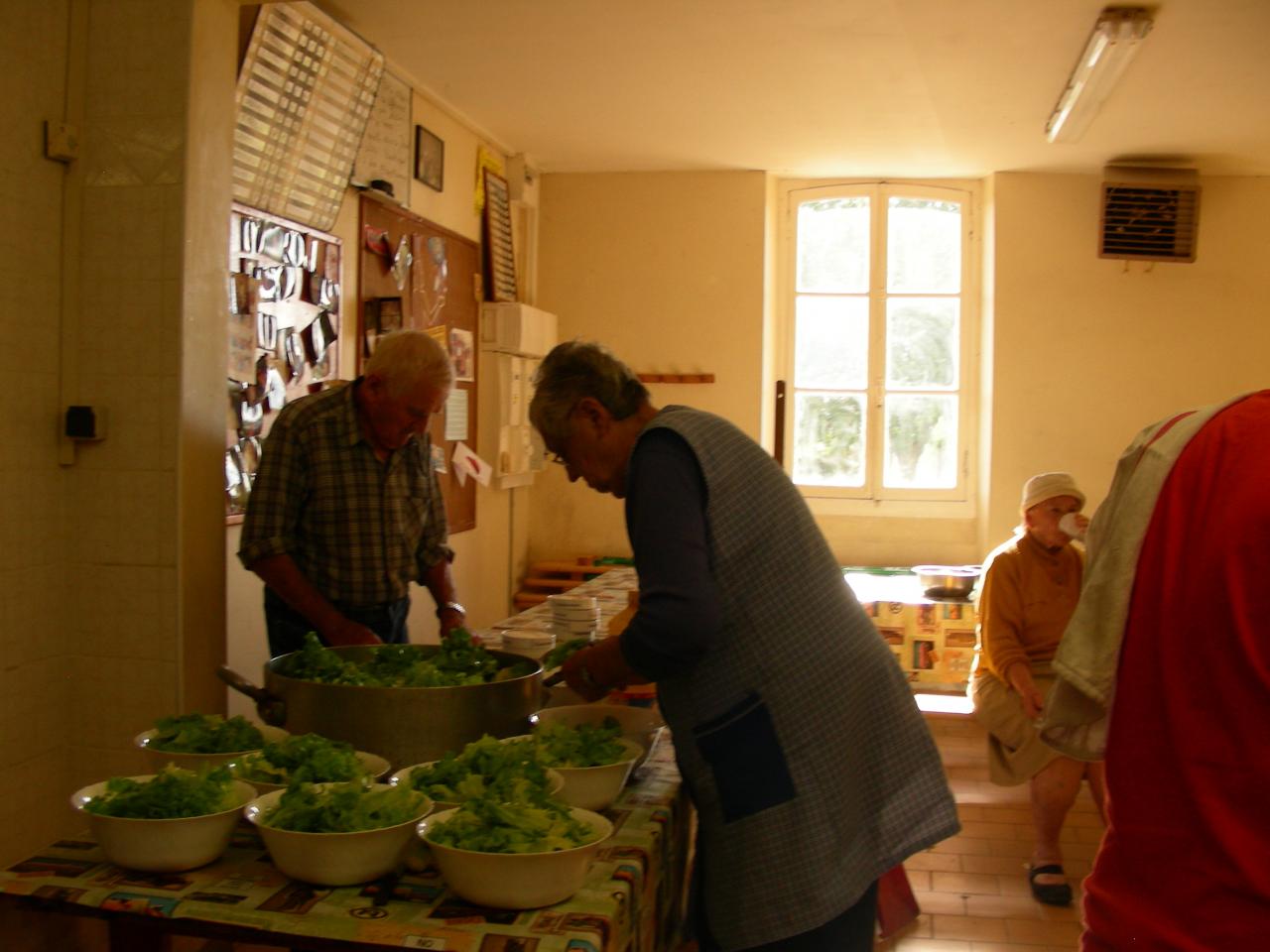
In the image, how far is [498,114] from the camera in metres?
5.34

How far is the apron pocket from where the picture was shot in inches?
68.9

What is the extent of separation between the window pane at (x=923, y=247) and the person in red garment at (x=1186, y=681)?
5.51 meters

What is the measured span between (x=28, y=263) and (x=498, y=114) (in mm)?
3097

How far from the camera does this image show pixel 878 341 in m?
6.74

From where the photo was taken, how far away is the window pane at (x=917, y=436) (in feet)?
22.2

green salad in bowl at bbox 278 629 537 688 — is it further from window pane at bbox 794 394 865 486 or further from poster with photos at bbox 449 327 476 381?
window pane at bbox 794 394 865 486

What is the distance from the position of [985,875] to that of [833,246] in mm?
3845

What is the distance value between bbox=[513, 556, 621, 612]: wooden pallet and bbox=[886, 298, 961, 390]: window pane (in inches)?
83.2

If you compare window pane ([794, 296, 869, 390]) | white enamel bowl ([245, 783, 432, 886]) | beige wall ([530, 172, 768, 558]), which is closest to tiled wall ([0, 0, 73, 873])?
white enamel bowl ([245, 783, 432, 886])

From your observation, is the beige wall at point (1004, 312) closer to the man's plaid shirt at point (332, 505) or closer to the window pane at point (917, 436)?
the window pane at point (917, 436)

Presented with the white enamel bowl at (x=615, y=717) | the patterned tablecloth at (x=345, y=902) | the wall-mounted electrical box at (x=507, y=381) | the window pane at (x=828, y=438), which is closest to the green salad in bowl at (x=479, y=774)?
the patterned tablecloth at (x=345, y=902)

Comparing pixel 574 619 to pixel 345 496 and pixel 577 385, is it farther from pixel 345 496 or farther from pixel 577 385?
pixel 577 385

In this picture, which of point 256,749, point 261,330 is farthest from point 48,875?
point 261,330

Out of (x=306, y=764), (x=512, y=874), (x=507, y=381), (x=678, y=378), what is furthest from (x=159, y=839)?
(x=678, y=378)
